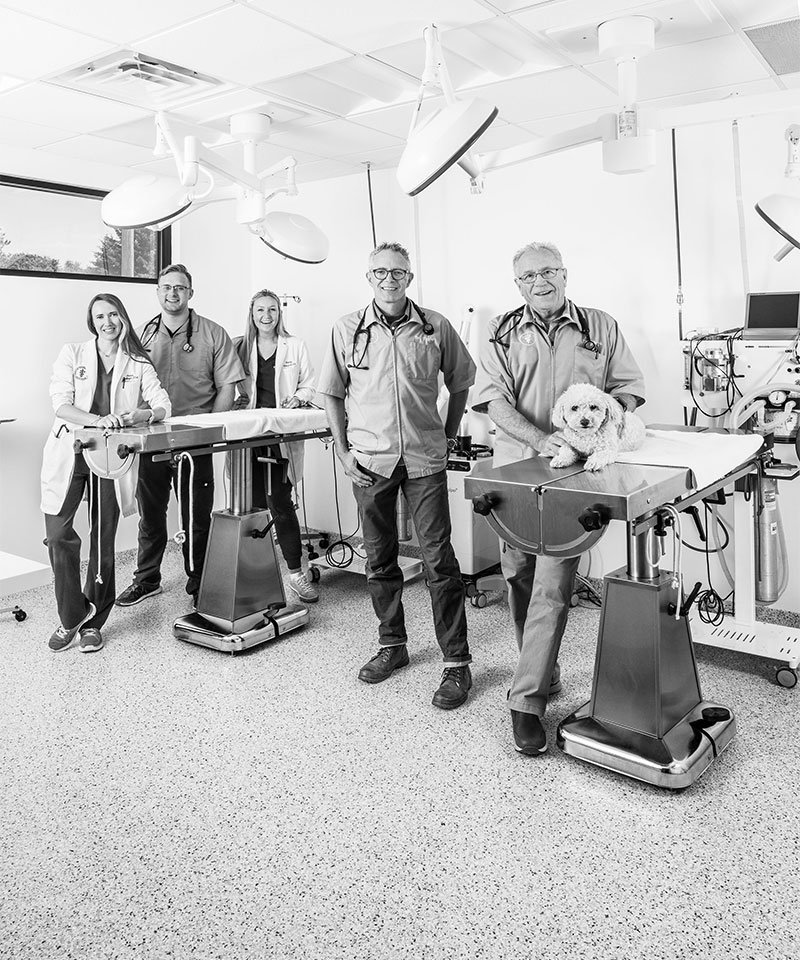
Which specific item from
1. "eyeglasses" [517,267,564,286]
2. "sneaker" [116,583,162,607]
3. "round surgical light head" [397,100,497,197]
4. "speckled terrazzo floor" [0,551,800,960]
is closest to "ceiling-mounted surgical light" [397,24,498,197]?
"round surgical light head" [397,100,497,197]

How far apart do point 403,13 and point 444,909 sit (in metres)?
2.50

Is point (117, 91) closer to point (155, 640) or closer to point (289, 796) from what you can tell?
point (155, 640)

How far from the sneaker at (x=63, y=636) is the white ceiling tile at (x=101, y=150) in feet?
7.57

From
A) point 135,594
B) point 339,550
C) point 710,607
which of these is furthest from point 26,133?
point 710,607

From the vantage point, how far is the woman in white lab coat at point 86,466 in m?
3.40

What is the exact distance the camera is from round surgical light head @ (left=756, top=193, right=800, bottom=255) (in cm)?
294

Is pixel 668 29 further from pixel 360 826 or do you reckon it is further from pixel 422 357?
pixel 360 826

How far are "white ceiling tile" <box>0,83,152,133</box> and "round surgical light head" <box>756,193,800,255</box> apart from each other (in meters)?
2.59

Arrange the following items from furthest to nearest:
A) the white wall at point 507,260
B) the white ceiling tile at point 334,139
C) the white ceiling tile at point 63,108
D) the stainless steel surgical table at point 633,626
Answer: the white ceiling tile at point 334,139, the white wall at point 507,260, the white ceiling tile at point 63,108, the stainless steel surgical table at point 633,626

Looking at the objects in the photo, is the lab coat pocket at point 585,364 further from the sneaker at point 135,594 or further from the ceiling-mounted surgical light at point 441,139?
the sneaker at point 135,594

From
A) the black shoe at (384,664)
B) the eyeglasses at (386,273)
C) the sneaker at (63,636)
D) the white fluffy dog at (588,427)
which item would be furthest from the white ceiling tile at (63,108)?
the black shoe at (384,664)

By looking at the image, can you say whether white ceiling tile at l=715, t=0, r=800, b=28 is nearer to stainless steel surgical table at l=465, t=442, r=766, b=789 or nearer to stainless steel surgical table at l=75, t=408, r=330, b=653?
stainless steel surgical table at l=465, t=442, r=766, b=789

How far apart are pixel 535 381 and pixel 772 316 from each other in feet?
4.04

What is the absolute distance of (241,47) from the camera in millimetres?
2781
